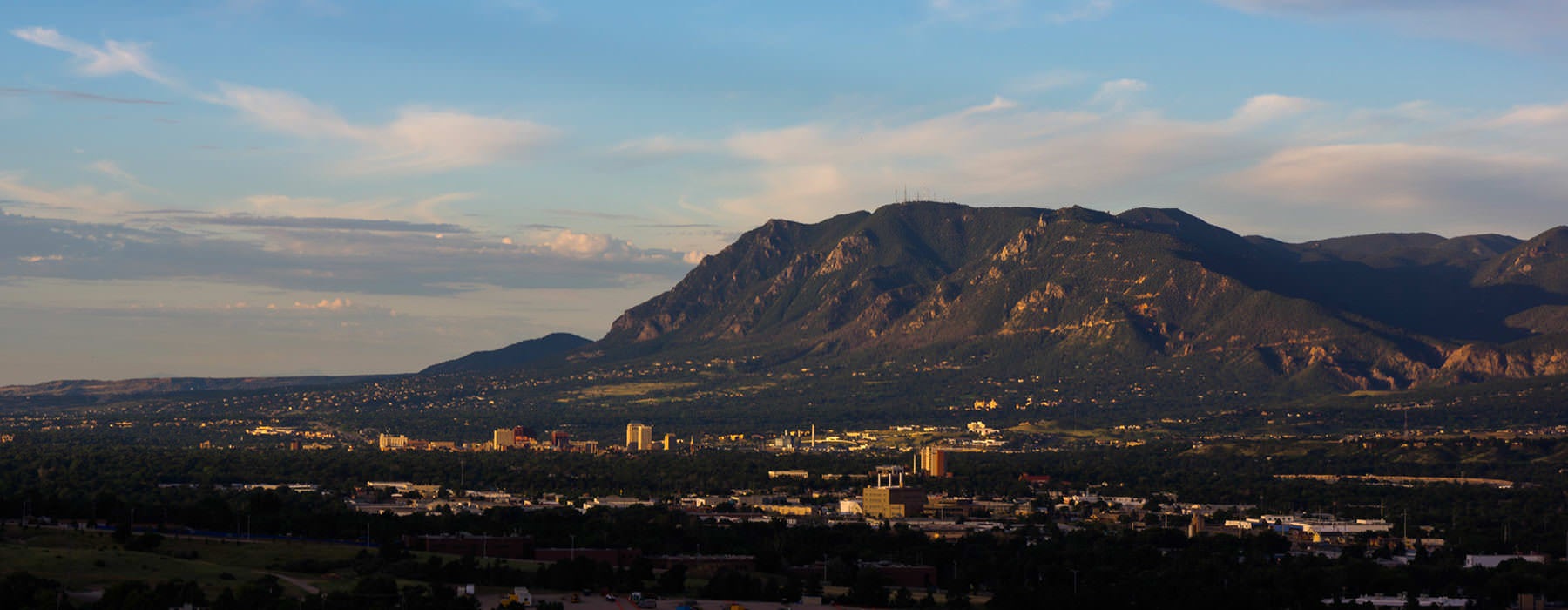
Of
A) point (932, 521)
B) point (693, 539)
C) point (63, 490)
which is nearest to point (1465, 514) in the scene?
point (932, 521)

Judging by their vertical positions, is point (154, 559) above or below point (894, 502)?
above

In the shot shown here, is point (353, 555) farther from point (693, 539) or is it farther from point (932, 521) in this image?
point (932, 521)

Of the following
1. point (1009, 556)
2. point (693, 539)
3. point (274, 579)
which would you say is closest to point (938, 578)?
point (1009, 556)

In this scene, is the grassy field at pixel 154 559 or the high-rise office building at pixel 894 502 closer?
the grassy field at pixel 154 559

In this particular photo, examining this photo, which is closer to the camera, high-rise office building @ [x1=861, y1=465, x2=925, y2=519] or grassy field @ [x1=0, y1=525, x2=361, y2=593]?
grassy field @ [x1=0, y1=525, x2=361, y2=593]

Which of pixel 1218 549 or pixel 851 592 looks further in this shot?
pixel 1218 549

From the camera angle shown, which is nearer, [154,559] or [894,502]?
[154,559]

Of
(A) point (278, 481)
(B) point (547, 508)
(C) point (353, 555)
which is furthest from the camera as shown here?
(A) point (278, 481)

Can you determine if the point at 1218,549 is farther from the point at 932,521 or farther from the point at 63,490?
the point at 63,490

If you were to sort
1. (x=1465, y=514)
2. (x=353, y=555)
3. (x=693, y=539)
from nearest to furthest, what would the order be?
(x=353, y=555), (x=693, y=539), (x=1465, y=514)
